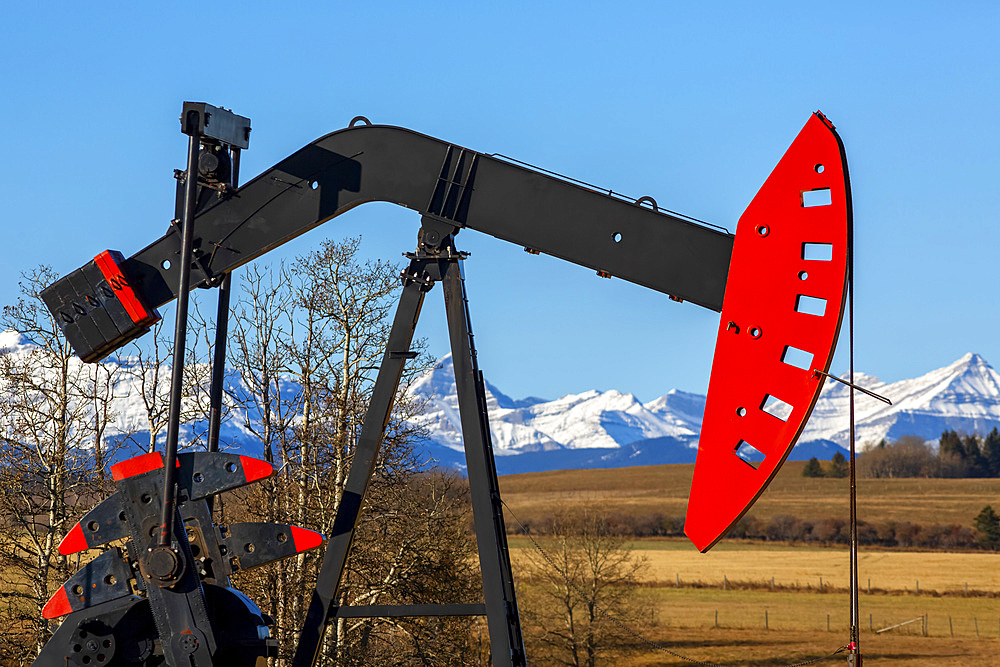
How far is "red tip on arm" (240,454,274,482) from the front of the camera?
588 cm

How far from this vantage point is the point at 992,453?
10525cm

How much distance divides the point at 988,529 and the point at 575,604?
43261 mm

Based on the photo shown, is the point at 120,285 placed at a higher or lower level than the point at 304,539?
higher

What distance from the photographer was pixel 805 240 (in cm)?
553

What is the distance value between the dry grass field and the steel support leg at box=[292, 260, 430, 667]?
28.5 meters

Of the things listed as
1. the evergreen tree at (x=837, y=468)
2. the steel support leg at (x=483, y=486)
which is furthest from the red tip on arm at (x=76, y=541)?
the evergreen tree at (x=837, y=468)

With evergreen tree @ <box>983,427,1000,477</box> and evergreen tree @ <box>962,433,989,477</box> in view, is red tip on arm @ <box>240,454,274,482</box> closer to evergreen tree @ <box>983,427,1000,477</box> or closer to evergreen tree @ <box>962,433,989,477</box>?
evergreen tree @ <box>962,433,989,477</box>

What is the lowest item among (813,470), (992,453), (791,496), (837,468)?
(791,496)

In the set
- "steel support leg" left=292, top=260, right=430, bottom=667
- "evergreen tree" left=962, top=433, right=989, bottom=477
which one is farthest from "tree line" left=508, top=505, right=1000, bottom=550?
"steel support leg" left=292, top=260, right=430, bottom=667

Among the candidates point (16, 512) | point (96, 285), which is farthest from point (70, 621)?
point (16, 512)

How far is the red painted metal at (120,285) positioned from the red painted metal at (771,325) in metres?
3.38

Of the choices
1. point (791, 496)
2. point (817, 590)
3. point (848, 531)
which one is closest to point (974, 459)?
point (791, 496)

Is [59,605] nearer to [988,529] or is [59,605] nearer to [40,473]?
[40,473]

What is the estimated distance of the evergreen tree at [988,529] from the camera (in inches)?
2672
